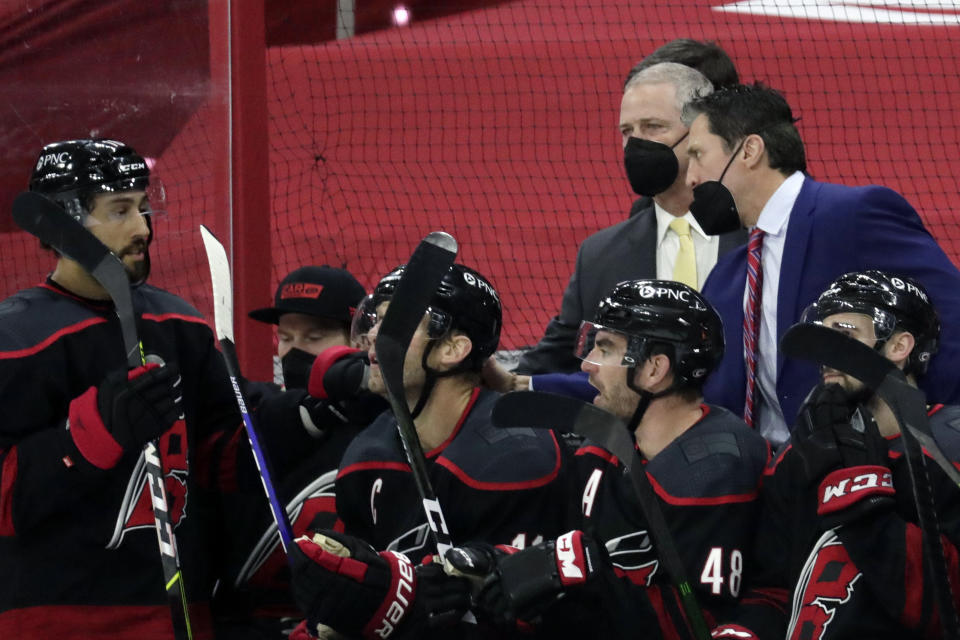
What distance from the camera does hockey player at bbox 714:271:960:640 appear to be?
1.93 meters

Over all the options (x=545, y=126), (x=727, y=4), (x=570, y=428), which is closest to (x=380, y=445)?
(x=570, y=428)

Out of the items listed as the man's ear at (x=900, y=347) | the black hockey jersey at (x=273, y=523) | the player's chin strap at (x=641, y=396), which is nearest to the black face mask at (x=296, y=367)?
the black hockey jersey at (x=273, y=523)

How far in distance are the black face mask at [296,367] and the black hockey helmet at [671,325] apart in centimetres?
95

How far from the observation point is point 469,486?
7.36 feet

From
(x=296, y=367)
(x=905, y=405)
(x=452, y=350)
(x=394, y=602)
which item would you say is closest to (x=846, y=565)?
(x=905, y=405)

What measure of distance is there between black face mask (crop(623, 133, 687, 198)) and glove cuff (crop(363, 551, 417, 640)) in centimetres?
103

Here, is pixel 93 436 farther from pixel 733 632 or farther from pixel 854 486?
pixel 854 486

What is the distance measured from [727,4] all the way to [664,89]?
6.40 feet

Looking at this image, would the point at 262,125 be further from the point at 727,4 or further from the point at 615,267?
the point at 727,4

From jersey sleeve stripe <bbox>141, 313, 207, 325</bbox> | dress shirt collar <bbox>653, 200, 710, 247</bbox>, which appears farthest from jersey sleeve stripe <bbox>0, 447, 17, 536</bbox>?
dress shirt collar <bbox>653, 200, 710, 247</bbox>

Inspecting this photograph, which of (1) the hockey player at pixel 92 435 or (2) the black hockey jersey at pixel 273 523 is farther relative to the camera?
(2) the black hockey jersey at pixel 273 523

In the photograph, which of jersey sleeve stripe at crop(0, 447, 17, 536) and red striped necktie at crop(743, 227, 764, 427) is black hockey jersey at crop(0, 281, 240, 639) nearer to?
jersey sleeve stripe at crop(0, 447, 17, 536)

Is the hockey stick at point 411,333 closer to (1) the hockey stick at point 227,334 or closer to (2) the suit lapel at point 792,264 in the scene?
(1) the hockey stick at point 227,334

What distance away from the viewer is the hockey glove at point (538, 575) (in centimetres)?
196
